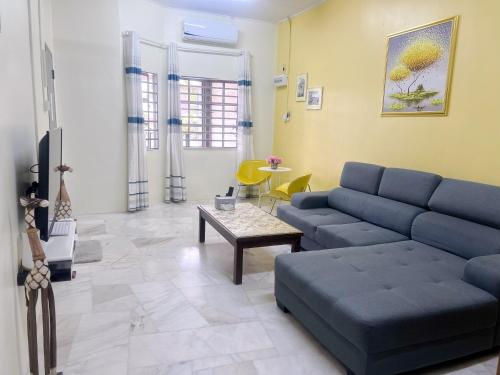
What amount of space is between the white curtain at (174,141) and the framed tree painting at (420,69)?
2.99 meters

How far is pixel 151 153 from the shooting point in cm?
551

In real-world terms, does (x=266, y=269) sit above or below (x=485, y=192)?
below

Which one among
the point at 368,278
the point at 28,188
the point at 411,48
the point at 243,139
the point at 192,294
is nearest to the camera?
the point at 28,188

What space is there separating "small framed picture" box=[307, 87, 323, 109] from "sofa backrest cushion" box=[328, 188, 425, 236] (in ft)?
5.13

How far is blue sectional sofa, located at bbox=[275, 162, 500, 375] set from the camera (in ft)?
5.93

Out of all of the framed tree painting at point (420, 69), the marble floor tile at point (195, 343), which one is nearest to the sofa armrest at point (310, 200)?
Answer: the framed tree painting at point (420, 69)

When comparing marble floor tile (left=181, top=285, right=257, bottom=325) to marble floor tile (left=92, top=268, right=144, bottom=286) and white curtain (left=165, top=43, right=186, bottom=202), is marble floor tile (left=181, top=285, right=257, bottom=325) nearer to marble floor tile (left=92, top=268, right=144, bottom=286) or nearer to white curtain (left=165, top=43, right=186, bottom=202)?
marble floor tile (left=92, top=268, right=144, bottom=286)

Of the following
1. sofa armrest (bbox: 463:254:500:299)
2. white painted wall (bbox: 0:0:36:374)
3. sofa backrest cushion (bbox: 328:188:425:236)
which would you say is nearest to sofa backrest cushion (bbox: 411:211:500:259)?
sofa backrest cushion (bbox: 328:188:425:236)

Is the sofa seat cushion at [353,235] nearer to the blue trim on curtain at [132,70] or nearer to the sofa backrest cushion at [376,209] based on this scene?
the sofa backrest cushion at [376,209]

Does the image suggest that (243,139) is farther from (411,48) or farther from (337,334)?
(337,334)

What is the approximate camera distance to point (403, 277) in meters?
2.19

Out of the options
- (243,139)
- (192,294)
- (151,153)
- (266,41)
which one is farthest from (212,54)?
(192,294)

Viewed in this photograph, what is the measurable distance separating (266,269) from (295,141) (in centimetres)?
284

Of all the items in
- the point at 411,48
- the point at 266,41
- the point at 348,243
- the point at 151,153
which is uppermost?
the point at 266,41
